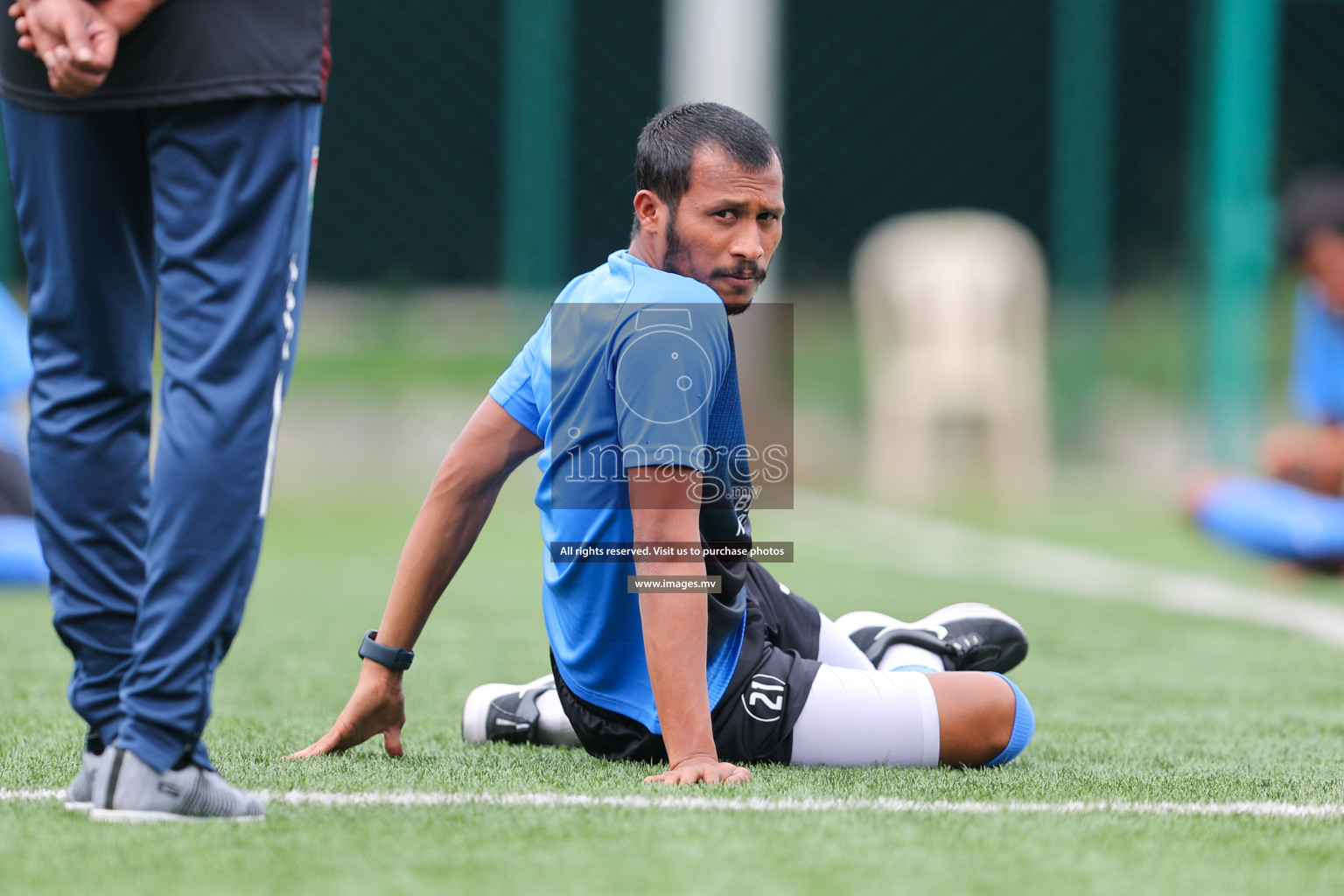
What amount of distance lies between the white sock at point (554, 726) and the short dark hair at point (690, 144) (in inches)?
27.6

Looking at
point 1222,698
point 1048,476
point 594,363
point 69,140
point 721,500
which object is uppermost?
point 69,140

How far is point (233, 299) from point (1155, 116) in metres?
7.47

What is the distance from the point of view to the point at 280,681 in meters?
2.75

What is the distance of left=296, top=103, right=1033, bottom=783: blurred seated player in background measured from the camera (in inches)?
70.1

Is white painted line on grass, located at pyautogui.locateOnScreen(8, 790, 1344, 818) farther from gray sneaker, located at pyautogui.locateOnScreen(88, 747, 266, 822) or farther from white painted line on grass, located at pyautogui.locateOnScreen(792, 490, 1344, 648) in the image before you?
white painted line on grass, located at pyautogui.locateOnScreen(792, 490, 1344, 648)

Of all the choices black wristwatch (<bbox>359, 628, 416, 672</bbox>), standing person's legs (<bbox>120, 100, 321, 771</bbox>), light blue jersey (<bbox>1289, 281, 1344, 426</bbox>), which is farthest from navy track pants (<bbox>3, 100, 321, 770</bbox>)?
light blue jersey (<bbox>1289, 281, 1344, 426</bbox>)

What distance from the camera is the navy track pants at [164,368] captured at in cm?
150

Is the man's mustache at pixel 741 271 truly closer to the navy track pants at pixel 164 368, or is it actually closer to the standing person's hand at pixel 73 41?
the navy track pants at pixel 164 368

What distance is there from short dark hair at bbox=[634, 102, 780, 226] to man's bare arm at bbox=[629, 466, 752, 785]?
14.7 inches

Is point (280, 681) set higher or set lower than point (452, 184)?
lower

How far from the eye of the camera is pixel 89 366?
1591 millimetres

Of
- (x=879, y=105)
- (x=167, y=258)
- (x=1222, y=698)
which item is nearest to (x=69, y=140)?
(x=167, y=258)

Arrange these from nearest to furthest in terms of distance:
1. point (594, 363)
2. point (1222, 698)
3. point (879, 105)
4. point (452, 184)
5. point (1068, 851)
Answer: point (1068, 851) < point (594, 363) < point (1222, 698) < point (452, 184) < point (879, 105)

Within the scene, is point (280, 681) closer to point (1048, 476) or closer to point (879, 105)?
point (1048, 476)
